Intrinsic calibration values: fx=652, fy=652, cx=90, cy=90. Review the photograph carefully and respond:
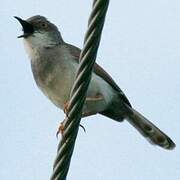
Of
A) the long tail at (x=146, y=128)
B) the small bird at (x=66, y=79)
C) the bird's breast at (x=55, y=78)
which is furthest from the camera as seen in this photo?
the long tail at (x=146, y=128)

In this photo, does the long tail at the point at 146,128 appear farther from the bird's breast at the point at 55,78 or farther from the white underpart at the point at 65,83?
the bird's breast at the point at 55,78

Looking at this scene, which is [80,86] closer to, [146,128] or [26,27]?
[26,27]

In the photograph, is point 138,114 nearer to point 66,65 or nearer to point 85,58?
point 66,65

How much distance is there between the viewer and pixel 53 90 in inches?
314

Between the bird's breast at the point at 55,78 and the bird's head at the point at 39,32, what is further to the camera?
the bird's head at the point at 39,32

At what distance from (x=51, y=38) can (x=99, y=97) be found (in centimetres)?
116

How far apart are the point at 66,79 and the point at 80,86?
3.96 meters

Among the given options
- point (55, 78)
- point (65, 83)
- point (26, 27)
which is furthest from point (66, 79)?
point (26, 27)

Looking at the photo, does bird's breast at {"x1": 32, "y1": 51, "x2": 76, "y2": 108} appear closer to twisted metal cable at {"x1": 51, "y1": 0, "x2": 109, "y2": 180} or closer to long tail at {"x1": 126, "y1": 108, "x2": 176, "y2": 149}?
long tail at {"x1": 126, "y1": 108, "x2": 176, "y2": 149}

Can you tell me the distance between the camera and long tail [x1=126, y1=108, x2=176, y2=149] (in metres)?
8.66

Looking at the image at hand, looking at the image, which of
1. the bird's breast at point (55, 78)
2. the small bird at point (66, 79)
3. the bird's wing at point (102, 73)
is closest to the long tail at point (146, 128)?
the small bird at point (66, 79)

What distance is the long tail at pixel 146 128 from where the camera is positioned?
866cm

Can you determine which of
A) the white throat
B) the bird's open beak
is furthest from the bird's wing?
the bird's open beak

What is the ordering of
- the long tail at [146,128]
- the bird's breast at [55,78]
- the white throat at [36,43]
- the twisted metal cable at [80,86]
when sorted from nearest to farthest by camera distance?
the twisted metal cable at [80,86] → the bird's breast at [55,78] → the white throat at [36,43] → the long tail at [146,128]
